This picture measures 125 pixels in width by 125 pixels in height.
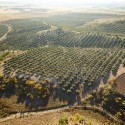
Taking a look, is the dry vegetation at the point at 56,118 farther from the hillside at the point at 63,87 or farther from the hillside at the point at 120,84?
the hillside at the point at 120,84

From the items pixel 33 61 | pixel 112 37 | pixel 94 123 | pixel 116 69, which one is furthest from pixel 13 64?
pixel 112 37

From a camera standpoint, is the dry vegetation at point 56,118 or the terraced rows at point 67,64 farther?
the terraced rows at point 67,64

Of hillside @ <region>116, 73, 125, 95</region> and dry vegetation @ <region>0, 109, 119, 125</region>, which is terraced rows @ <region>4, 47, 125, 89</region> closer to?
hillside @ <region>116, 73, 125, 95</region>

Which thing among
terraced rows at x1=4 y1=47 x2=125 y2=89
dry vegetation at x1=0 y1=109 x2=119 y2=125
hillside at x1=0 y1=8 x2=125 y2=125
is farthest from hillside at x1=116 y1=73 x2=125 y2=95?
dry vegetation at x1=0 y1=109 x2=119 y2=125

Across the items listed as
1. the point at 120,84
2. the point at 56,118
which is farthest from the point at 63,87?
the point at 120,84

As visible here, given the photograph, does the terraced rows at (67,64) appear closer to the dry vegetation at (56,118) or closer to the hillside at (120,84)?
the hillside at (120,84)

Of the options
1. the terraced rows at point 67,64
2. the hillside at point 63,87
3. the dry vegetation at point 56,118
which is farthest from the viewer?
the terraced rows at point 67,64

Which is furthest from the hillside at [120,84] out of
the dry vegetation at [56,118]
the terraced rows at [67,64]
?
the dry vegetation at [56,118]

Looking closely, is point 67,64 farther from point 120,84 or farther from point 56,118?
point 56,118

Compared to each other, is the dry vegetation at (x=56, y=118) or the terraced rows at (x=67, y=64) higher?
the terraced rows at (x=67, y=64)

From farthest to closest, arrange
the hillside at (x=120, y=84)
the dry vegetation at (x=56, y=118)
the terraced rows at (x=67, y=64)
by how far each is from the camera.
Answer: the terraced rows at (x=67, y=64), the hillside at (x=120, y=84), the dry vegetation at (x=56, y=118)

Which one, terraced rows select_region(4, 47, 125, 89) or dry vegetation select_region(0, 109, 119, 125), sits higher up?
terraced rows select_region(4, 47, 125, 89)
